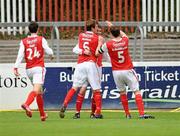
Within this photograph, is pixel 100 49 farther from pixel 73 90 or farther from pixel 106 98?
pixel 106 98

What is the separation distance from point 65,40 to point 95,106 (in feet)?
20.7

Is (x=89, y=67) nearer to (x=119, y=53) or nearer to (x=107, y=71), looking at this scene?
(x=119, y=53)

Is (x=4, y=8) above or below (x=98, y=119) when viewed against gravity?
above

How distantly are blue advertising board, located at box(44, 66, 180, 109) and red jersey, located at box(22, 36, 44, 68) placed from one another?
530 centimetres

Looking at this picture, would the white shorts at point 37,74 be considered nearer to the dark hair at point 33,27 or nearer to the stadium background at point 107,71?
the dark hair at point 33,27

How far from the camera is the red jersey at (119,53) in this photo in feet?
58.3

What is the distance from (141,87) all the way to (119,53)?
15.7 feet

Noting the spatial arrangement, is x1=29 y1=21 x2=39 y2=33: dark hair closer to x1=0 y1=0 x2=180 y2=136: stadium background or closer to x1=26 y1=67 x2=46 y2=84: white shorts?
x1=26 y1=67 x2=46 y2=84: white shorts

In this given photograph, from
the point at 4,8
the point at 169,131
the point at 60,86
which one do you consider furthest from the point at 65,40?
the point at 169,131

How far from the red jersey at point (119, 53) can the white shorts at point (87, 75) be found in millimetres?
543

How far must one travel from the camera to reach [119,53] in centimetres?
1789

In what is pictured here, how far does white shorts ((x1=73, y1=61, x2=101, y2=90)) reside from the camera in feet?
60.1

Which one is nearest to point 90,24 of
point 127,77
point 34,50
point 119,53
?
point 119,53

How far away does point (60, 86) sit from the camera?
22562 millimetres
